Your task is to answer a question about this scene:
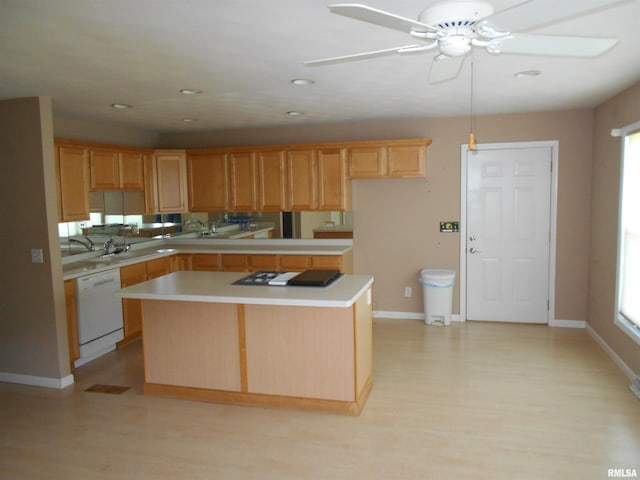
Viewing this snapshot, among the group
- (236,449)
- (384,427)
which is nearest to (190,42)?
(236,449)

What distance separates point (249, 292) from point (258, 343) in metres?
0.42

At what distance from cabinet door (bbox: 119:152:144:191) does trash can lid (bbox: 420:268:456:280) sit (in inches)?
139

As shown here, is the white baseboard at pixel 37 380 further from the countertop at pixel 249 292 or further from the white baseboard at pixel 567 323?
the white baseboard at pixel 567 323

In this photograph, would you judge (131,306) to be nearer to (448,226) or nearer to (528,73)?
(448,226)

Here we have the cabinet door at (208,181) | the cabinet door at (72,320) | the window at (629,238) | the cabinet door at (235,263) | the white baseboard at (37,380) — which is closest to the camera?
the window at (629,238)

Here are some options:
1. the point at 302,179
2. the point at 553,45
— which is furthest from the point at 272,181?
the point at 553,45

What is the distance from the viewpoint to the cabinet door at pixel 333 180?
571cm

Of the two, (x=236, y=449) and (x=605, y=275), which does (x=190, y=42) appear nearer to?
(x=236, y=449)

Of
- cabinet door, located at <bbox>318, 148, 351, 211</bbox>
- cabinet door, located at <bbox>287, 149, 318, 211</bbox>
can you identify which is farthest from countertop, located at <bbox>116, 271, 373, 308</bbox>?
cabinet door, located at <bbox>287, 149, 318, 211</bbox>

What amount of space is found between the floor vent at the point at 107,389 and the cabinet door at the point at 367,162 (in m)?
3.29

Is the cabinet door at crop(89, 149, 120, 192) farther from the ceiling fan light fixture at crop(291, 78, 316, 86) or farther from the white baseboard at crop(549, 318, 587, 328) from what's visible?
the white baseboard at crop(549, 318, 587, 328)

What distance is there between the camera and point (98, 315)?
4.69 m


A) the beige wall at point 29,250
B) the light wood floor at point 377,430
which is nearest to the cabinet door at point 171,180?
the beige wall at point 29,250

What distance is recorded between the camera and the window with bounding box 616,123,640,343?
383cm
